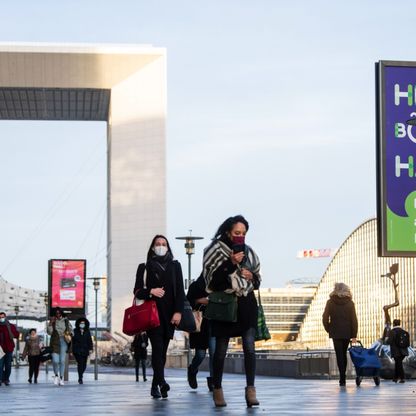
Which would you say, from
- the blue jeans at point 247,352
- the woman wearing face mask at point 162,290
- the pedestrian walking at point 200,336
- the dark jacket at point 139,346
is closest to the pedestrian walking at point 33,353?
the dark jacket at point 139,346

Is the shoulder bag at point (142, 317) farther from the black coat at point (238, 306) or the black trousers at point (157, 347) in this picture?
the black coat at point (238, 306)

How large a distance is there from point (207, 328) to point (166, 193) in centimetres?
9328

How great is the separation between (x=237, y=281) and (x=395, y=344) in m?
11.3

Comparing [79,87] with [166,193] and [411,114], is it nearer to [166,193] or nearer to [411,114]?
[166,193]

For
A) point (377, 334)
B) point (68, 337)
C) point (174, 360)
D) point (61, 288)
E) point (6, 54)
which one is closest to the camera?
point (68, 337)

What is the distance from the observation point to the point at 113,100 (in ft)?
358

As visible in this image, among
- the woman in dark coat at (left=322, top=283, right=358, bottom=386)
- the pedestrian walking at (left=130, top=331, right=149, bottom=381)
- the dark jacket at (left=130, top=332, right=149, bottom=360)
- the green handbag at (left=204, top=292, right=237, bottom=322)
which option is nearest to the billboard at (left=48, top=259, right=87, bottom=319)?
the dark jacket at (left=130, top=332, right=149, bottom=360)

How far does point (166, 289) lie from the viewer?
1342cm

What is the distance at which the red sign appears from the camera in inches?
1590

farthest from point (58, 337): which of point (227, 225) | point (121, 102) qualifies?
point (121, 102)

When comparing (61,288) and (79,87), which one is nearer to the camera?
(61,288)

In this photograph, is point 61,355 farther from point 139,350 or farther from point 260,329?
point 260,329

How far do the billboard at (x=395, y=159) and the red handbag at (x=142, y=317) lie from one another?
24.7ft

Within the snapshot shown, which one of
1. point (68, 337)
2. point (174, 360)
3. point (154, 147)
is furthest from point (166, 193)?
point (68, 337)
